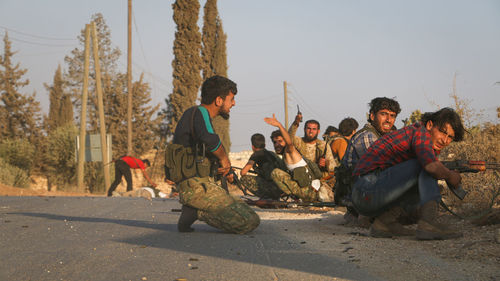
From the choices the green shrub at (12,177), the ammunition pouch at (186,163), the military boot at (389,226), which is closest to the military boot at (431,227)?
the military boot at (389,226)

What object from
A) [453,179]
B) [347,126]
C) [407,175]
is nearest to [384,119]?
[407,175]

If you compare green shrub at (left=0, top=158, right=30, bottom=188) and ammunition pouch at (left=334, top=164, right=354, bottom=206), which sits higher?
ammunition pouch at (left=334, top=164, right=354, bottom=206)

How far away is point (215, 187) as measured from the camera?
6141mm

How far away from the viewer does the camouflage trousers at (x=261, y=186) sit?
1030 centimetres

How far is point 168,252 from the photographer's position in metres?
4.92

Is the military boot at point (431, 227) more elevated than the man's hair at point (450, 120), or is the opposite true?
the man's hair at point (450, 120)

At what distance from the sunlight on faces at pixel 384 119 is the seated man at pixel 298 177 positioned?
9.60 feet

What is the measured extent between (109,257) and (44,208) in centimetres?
672

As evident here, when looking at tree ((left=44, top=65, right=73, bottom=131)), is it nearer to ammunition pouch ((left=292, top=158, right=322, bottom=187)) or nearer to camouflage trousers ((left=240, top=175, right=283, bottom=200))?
camouflage trousers ((left=240, top=175, right=283, bottom=200))

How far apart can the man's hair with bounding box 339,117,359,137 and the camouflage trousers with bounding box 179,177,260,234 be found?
437 cm

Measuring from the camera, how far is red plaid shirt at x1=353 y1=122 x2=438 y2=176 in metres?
5.08

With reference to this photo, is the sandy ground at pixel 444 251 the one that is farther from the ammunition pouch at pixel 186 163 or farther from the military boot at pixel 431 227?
the ammunition pouch at pixel 186 163

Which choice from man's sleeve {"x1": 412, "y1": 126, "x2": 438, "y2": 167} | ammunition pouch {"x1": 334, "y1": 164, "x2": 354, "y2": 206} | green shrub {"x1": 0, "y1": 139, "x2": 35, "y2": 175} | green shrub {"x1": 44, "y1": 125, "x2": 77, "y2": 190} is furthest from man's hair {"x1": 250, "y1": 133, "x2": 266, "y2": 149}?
green shrub {"x1": 0, "y1": 139, "x2": 35, "y2": 175}

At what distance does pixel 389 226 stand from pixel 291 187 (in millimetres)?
4049
